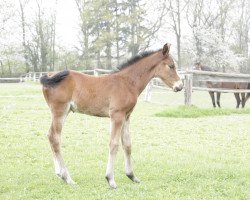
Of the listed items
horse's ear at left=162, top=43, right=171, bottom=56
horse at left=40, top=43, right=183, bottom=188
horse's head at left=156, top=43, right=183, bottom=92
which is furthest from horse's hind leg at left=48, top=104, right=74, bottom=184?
horse's ear at left=162, top=43, right=171, bottom=56

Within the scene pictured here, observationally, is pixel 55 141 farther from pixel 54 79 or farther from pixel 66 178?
pixel 54 79

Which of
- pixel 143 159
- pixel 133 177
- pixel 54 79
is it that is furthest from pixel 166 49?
pixel 143 159

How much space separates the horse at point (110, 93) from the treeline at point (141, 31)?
3350cm

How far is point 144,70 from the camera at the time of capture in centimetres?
605

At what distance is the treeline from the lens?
41.4m

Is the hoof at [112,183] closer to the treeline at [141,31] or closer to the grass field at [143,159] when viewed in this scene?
the grass field at [143,159]

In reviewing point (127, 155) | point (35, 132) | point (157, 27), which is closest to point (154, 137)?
point (35, 132)

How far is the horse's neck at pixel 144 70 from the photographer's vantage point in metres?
6.01

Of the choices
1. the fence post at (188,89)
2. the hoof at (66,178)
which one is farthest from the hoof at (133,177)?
A: the fence post at (188,89)

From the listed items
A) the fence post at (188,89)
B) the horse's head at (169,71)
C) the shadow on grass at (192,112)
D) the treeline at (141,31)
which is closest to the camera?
the horse's head at (169,71)

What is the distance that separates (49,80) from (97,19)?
37.0 m

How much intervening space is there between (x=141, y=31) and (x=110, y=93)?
120 feet

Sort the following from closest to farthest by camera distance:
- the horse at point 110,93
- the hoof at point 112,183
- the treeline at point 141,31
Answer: the hoof at point 112,183 < the horse at point 110,93 < the treeline at point 141,31

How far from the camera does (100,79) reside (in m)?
6.07
